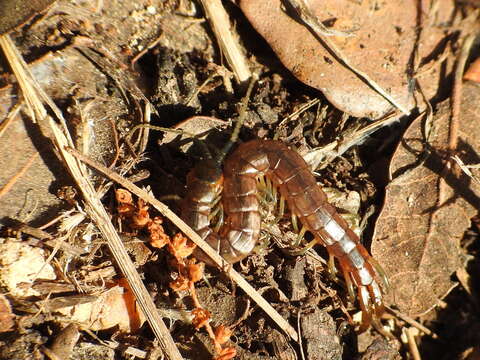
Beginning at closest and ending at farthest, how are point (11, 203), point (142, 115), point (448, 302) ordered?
1. point (11, 203)
2. point (142, 115)
3. point (448, 302)

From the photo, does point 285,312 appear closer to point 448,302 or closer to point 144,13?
point 448,302

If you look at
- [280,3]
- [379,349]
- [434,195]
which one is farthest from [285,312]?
[280,3]

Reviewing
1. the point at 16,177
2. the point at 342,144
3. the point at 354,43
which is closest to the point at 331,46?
the point at 354,43

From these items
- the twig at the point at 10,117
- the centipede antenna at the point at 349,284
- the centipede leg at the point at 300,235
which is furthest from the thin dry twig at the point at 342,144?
the twig at the point at 10,117

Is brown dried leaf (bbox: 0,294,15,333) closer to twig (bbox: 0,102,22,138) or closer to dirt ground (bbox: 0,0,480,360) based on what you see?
dirt ground (bbox: 0,0,480,360)

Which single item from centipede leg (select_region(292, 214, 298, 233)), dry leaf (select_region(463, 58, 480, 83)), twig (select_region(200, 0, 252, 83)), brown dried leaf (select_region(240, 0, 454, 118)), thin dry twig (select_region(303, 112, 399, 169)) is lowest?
centipede leg (select_region(292, 214, 298, 233))

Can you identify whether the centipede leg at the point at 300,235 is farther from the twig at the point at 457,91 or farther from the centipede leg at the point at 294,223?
the twig at the point at 457,91

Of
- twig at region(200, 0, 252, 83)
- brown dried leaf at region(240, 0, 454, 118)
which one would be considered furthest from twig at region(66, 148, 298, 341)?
brown dried leaf at region(240, 0, 454, 118)
